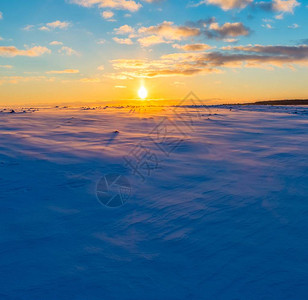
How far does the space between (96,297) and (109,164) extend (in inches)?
86.1

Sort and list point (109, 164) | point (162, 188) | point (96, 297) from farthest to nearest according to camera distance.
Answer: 1. point (109, 164)
2. point (162, 188)
3. point (96, 297)

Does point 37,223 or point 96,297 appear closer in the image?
point 96,297

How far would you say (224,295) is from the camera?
1.36 metres

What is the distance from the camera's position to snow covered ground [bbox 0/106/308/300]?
142cm

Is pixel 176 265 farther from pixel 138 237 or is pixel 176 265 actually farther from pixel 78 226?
pixel 78 226

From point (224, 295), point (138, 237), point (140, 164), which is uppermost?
point (140, 164)

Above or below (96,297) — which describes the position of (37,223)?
above

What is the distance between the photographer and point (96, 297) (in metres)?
1.34

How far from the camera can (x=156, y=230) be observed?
6.39 ft

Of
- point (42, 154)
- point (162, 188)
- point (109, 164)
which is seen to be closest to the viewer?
point (162, 188)

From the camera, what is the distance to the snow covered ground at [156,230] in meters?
1.42

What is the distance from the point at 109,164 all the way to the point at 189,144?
1.92 m

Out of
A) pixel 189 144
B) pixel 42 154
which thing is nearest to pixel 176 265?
pixel 42 154

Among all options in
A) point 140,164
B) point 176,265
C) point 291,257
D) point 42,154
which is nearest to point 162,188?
point 140,164
